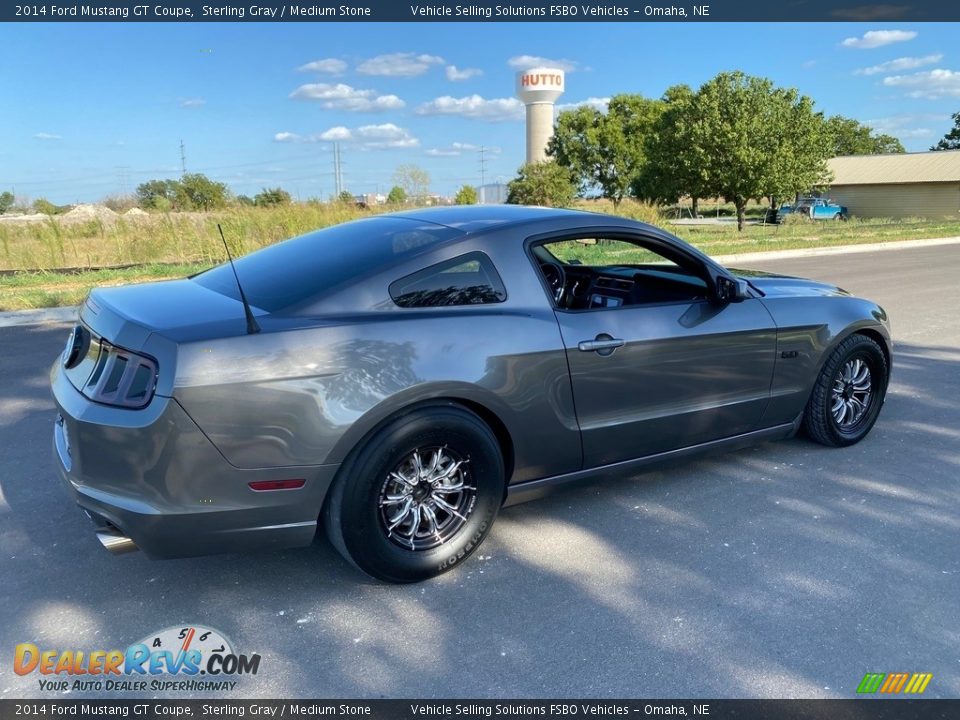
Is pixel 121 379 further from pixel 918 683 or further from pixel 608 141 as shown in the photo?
pixel 608 141

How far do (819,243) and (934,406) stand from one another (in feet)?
57.7

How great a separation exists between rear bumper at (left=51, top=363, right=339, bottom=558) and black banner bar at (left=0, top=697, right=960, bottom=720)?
1.82ft

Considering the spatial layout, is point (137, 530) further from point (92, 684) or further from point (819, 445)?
point (819, 445)

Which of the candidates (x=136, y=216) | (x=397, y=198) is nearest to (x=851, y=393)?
(x=136, y=216)

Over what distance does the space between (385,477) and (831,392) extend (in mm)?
2943

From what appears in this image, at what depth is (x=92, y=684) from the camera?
2504 mm

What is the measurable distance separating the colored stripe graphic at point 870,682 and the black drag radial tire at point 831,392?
84.5 inches

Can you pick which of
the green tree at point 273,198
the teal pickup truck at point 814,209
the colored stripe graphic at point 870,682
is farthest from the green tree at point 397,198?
the teal pickup truck at point 814,209

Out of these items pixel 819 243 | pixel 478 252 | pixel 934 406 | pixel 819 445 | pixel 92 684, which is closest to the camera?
pixel 92 684

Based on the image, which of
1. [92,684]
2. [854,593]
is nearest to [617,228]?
[854,593]

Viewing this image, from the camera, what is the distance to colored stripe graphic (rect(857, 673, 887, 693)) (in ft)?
8.09

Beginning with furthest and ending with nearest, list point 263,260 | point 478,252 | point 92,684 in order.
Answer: point 263,260 → point 478,252 → point 92,684

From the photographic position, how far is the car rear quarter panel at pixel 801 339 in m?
4.11

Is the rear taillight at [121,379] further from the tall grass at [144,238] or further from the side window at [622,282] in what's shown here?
the tall grass at [144,238]
